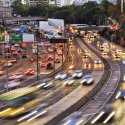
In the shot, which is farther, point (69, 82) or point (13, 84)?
point (69, 82)

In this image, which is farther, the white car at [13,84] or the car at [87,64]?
the car at [87,64]

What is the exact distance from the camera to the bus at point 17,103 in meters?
58.7

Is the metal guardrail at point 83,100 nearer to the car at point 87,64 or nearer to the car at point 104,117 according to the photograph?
the car at point 104,117

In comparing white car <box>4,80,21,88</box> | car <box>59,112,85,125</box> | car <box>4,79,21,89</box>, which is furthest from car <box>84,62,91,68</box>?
car <box>59,112,85,125</box>

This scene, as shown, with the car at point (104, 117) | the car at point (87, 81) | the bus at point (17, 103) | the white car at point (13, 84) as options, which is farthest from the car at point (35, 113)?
the car at point (87, 81)

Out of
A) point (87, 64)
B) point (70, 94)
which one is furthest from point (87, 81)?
point (87, 64)

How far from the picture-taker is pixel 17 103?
6106cm

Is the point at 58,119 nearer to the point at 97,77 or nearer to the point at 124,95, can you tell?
the point at 124,95

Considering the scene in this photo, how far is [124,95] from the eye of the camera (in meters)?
69.2

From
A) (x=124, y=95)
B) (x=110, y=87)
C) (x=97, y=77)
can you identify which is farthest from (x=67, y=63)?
(x=124, y=95)

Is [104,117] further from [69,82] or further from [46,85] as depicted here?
[69,82]

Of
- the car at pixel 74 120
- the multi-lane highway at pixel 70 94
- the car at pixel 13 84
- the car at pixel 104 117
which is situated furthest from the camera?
the car at pixel 13 84

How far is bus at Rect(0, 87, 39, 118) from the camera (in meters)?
58.7

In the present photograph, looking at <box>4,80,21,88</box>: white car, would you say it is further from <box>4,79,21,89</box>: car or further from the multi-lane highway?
the multi-lane highway
